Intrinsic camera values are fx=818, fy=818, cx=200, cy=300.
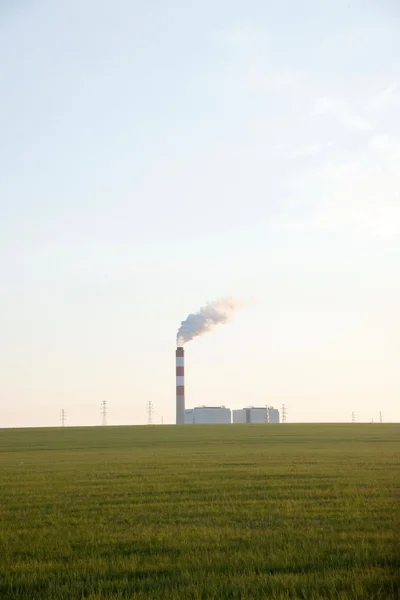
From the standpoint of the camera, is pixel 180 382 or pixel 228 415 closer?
pixel 180 382

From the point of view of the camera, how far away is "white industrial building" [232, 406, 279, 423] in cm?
15300

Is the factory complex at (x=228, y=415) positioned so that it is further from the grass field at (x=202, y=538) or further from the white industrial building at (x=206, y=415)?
the grass field at (x=202, y=538)

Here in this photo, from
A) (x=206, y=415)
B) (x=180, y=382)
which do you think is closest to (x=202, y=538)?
(x=180, y=382)

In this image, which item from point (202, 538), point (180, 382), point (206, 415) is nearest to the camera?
point (202, 538)

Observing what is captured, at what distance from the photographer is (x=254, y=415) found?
153750 mm

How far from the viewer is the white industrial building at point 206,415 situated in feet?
484

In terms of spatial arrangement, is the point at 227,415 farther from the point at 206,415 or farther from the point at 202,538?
the point at 202,538

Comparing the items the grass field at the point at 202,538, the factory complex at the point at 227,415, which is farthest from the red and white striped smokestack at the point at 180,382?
the grass field at the point at 202,538

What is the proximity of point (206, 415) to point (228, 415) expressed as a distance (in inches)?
204

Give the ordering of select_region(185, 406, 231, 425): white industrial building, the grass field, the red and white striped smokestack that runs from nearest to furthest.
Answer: the grass field
the red and white striped smokestack
select_region(185, 406, 231, 425): white industrial building

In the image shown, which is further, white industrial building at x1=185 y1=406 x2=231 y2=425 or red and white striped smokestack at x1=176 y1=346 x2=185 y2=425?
white industrial building at x1=185 y1=406 x2=231 y2=425

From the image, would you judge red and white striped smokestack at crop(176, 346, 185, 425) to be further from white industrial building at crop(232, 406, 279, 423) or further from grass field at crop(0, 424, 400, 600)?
grass field at crop(0, 424, 400, 600)

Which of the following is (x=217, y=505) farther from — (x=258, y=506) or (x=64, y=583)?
(x=64, y=583)

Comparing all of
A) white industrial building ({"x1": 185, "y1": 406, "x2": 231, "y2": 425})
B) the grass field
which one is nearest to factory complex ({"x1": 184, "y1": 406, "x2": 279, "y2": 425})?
white industrial building ({"x1": 185, "y1": 406, "x2": 231, "y2": 425})
